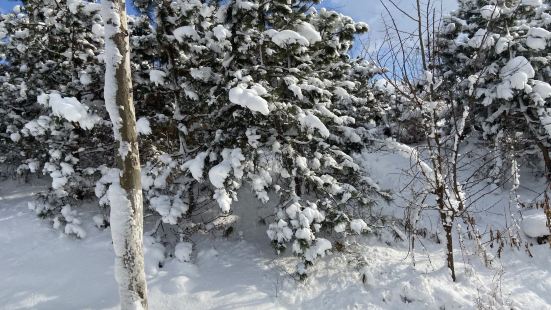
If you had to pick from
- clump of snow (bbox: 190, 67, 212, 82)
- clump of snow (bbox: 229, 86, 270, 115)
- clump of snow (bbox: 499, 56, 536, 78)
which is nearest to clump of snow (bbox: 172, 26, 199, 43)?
clump of snow (bbox: 190, 67, 212, 82)

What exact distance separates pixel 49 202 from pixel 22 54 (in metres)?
4.27

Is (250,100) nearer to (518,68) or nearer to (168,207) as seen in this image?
(168,207)

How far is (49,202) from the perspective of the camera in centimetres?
816

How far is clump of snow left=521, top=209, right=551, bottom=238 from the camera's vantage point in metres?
7.57

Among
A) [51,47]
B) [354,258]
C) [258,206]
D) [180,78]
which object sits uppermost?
[51,47]

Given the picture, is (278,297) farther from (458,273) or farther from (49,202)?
(49,202)

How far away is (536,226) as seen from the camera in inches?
303

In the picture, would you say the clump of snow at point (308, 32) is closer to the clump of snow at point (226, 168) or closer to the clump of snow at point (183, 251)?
the clump of snow at point (226, 168)

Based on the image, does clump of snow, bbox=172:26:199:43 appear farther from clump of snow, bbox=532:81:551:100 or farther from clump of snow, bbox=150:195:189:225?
clump of snow, bbox=532:81:551:100

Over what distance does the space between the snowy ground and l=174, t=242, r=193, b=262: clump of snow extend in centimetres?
13

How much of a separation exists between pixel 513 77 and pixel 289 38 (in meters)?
6.62

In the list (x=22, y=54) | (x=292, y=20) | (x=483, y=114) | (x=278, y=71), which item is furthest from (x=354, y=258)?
(x=22, y=54)

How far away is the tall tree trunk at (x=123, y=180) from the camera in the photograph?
459cm

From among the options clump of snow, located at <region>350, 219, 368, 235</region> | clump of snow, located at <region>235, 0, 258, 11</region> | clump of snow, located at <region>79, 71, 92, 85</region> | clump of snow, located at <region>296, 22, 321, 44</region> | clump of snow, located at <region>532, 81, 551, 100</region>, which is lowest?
clump of snow, located at <region>350, 219, 368, 235</region>
